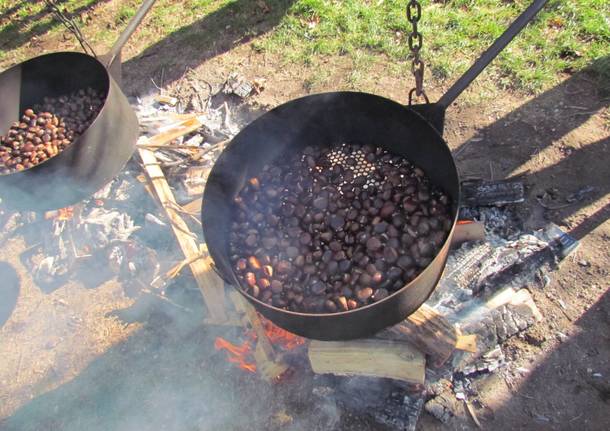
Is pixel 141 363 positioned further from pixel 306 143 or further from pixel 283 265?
pixel 306 143

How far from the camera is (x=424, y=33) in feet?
17.0

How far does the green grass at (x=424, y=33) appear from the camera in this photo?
15.5ft

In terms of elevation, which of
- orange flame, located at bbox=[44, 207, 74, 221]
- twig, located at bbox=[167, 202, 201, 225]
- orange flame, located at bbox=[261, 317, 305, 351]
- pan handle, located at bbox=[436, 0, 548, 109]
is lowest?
orange flame, located at bbox=[261, 317, 305, 351]

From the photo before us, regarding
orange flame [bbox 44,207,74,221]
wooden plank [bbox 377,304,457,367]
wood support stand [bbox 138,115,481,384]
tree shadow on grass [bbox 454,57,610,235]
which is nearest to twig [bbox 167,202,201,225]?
wood support stand [bbox 138,115,481,384]

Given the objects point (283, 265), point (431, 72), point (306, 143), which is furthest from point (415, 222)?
point (431, 72)

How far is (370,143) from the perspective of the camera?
323 centimetres

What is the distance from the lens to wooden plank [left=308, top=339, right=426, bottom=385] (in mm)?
2869

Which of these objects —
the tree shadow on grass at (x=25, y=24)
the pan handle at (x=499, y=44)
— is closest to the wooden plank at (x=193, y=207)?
the pan handle at (x=499, y=44)

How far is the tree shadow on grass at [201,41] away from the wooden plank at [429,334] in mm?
4366

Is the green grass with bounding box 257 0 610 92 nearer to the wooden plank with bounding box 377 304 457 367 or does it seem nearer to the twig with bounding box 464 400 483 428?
the wooden plank with bounding box 377 304 457 367

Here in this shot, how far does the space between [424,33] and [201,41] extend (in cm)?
291

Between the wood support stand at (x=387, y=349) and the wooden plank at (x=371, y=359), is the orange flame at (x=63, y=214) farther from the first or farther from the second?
the wooden plank at (x=371, y=359)

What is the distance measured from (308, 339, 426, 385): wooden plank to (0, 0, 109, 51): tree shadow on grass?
6.55m

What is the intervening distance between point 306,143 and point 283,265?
1.06 meters
